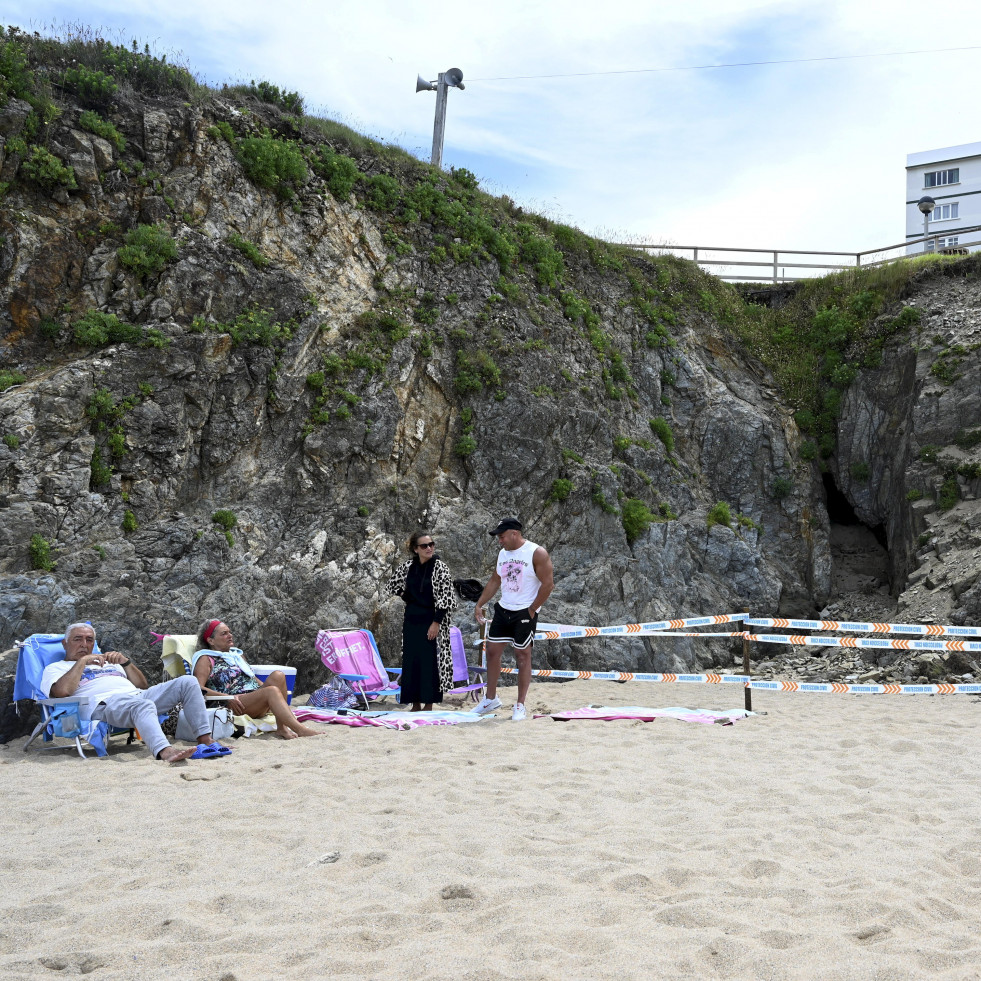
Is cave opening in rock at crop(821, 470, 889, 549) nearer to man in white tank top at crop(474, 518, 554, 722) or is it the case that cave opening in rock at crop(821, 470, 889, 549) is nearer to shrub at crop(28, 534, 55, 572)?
man in white tank top at crop(474, 518, 554, 722)

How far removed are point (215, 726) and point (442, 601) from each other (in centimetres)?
258

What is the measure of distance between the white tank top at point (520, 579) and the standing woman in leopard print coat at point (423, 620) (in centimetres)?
69

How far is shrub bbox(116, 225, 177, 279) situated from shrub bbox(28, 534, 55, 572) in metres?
4.33

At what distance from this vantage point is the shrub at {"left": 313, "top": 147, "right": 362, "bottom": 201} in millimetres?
14513

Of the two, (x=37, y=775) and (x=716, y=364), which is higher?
(x=716, y=364)

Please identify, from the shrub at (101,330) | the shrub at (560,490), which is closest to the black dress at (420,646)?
the shrub at (101,330)

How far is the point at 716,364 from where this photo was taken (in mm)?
19016

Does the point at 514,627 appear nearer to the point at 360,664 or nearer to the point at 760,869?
the point at 360,664

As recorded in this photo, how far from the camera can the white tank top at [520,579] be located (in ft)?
25.9

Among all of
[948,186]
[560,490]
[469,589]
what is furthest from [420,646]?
[948,186]

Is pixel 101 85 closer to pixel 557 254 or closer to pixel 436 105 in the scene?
pixel 436 105

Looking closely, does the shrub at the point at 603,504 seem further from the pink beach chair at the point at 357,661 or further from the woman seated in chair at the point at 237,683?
the woman seated in chair at the point at 237,683

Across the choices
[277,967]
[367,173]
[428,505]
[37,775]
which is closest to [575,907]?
[277,967]

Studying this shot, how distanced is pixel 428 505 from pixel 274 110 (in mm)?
7684
